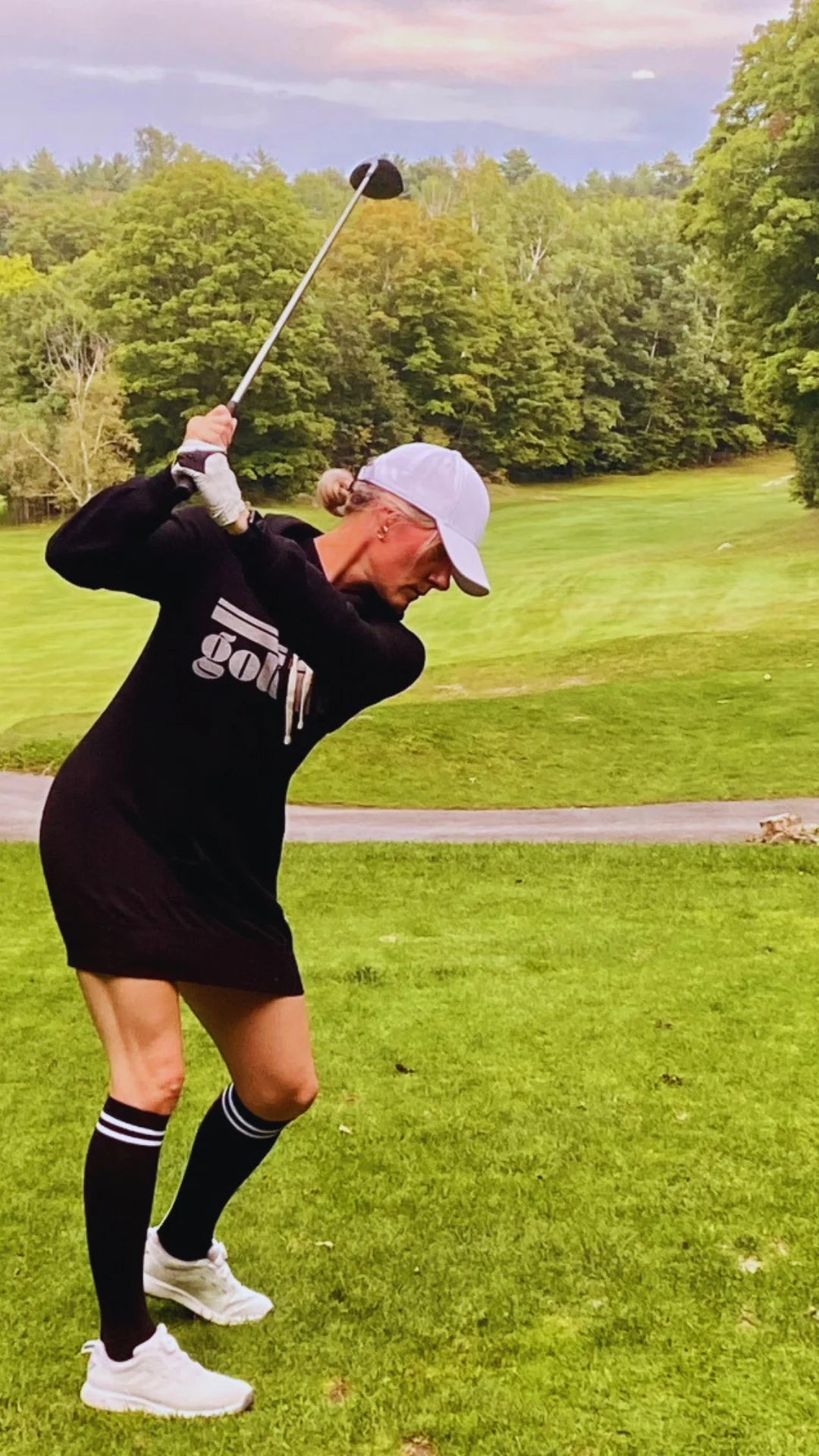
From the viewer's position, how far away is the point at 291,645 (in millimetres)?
2322

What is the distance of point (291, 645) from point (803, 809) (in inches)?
383

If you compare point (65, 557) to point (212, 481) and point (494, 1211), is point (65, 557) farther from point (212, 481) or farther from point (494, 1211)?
point (494, 1211)

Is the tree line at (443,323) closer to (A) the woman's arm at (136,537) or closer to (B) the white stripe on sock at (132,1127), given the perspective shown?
(A) the woman's arm at (136,537)

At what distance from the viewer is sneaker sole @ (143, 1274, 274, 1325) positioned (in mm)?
2781

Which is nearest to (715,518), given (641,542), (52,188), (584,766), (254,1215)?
(641,542)

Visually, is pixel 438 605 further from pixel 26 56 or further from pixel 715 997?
pixel 26 56

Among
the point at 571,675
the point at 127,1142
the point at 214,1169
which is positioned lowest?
the point at 571,675

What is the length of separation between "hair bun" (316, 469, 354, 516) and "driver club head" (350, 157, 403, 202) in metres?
1.58

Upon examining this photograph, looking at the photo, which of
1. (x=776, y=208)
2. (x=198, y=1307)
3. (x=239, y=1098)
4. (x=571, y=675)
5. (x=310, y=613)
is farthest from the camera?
(x=776, y=208)

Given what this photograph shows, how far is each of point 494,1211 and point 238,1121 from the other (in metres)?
0.84

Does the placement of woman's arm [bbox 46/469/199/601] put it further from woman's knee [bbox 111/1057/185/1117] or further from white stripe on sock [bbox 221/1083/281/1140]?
white stripe on sock [bbox 221/1083/281/1140]

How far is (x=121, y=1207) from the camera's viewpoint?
7.93 ft

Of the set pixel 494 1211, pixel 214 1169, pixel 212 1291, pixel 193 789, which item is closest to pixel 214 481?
pixel 193 789

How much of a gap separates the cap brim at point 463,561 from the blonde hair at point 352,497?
0.14ft
